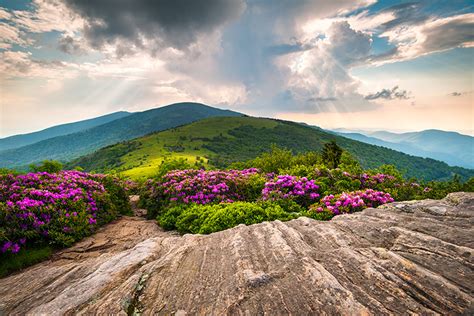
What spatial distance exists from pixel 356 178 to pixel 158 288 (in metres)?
12.8

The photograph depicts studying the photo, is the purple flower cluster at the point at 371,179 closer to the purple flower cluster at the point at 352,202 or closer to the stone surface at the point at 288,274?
the purple flower cluster at the point at 352,202

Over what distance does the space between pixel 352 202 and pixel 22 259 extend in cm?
1183

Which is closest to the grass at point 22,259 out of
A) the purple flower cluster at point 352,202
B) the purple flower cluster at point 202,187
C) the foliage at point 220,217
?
the foliage at point 220,217

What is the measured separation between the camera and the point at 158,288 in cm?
473

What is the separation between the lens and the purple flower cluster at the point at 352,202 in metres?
9.75

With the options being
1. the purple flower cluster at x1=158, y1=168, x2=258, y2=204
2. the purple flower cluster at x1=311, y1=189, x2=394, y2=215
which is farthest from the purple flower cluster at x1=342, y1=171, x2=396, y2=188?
the purple flower cluster at x1=158, y1=168, x2=258, y2=204

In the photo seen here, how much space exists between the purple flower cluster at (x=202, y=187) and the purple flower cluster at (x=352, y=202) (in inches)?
187

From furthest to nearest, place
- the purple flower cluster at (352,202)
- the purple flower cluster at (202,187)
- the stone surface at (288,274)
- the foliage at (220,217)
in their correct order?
1. the purple flower cluster at (202,187)
2. the purple flower cluster at (352,202)
3. the foliage at (220,217)
4. the stone surface at (288,274)

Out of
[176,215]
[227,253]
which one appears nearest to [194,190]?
[176,215]

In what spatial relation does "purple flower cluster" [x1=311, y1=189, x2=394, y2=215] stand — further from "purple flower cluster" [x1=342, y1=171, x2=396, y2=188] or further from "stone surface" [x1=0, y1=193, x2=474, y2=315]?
"purple flower cluster" [x1=342, y1=171, x2=396, y2=188]

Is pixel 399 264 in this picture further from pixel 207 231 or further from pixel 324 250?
pixel 207 231

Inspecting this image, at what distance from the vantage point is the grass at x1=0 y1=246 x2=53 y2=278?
7746mm

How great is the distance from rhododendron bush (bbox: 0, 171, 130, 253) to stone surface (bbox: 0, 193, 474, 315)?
186 centimetres

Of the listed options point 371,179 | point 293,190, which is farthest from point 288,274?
point 371,179
